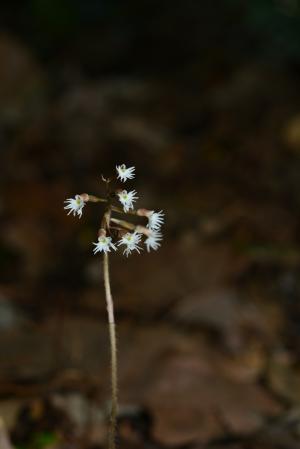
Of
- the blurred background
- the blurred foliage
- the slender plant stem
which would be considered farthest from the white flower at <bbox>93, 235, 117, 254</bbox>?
the blurred foliage

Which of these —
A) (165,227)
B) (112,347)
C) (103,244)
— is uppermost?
(165,227)

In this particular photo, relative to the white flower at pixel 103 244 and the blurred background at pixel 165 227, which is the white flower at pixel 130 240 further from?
the blurred background at pixel 165 227

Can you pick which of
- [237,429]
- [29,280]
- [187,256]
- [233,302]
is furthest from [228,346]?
[29,280]

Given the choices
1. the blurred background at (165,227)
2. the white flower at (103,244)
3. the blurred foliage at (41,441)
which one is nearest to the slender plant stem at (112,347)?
the white flower at (103,244)

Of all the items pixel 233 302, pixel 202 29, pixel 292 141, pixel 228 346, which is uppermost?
pixel 202 29

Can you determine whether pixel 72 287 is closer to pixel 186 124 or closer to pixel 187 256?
pixel 187 256

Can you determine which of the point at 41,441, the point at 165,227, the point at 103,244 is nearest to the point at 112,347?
the point at 103,244

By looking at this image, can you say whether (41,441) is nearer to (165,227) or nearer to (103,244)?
(103,244)

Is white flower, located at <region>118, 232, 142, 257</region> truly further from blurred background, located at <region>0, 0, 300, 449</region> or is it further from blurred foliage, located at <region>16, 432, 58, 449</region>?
blurred foliage, located at <region>16, 432, 58, 449</region>
